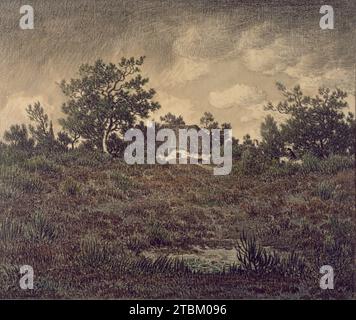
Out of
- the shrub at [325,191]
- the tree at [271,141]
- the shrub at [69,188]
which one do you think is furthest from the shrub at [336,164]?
the shrub at [69,188]

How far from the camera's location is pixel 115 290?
22.7 feet

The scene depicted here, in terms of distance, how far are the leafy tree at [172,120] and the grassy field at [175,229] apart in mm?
539

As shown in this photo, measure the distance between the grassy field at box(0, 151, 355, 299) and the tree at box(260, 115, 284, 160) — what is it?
0.66 ft

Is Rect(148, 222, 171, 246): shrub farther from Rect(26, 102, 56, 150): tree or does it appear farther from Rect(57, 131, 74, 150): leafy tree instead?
Rect(26, 102, 56, 150): tree

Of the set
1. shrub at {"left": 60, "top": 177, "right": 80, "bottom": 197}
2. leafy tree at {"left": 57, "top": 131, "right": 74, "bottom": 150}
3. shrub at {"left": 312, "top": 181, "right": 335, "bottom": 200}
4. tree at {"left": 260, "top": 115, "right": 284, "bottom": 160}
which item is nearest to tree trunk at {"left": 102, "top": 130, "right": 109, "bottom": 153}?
leafy tree at {"left": 57, "top": 131, "right": 74, "bottom": 150}

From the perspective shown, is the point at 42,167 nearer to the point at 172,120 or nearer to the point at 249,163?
the point at 172,120

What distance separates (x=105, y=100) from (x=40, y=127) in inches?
34.7

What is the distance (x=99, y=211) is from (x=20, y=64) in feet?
6.93

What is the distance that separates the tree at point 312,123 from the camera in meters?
7.15

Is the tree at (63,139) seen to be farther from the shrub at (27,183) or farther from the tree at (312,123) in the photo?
the tree at (312,123)

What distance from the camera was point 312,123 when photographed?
724cm

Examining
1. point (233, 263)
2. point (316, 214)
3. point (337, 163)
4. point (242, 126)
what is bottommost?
point (233, 263)

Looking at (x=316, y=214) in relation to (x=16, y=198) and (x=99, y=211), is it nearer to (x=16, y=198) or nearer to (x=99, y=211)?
(x=99, y=211)
